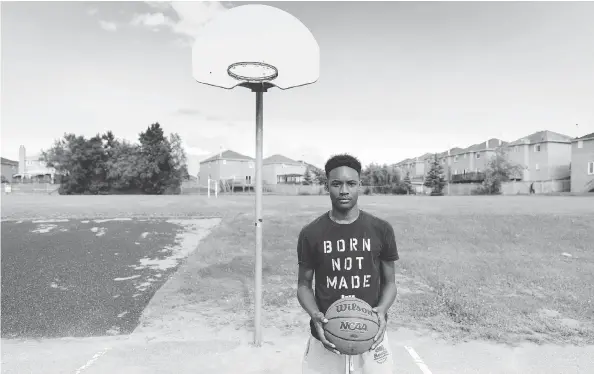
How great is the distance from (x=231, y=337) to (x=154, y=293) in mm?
2852

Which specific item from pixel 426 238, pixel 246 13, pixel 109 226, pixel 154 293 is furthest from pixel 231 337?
pixel 109 226

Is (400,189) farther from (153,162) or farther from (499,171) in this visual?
(153,162)

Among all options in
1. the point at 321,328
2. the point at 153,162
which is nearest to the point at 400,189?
the point at 153,162

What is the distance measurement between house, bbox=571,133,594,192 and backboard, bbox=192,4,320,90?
50.4 metres

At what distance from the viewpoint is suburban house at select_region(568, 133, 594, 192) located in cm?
4425

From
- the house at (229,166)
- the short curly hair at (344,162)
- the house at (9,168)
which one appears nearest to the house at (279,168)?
the house at (229,166)

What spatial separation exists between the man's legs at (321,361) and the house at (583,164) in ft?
171

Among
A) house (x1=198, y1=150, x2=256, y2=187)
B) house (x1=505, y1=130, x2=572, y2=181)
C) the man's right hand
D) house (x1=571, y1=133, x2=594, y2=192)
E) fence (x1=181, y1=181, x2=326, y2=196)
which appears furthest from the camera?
house (x1=198, y1=150, x2=256, y2=187)

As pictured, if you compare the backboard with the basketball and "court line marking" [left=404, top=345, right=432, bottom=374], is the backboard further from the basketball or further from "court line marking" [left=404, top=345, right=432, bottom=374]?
"court line marking" [left=404, top=345, right=432, bottom=374]

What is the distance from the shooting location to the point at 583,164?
45.1m

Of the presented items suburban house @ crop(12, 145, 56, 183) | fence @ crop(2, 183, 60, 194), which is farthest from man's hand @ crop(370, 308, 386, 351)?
suburban house @ crop(12, 145, 56, 183)

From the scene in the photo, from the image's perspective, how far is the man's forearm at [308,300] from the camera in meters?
2.62

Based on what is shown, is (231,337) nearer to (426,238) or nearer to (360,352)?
(360,352)

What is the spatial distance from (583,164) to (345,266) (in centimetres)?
5387
